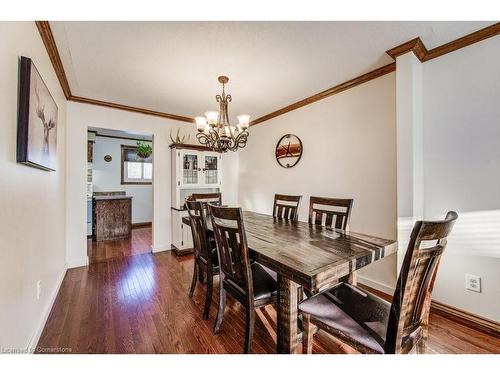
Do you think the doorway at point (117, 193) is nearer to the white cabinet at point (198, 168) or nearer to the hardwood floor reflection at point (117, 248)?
the hardwood floor reflection at point (117, 248)

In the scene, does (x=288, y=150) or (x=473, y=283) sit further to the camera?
(x=288, y=150)

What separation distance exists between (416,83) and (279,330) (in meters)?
2.28

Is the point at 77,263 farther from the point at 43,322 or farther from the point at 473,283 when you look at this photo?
the point at 473,283

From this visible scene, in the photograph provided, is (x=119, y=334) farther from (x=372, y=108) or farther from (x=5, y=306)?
(x=372, y=108)

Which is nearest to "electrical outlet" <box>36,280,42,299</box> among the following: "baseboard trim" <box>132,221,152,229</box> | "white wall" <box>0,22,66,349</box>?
"white wall" <box>0,22,66,349</box>

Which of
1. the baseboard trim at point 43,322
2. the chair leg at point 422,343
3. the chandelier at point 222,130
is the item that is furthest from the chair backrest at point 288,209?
the baseboard trim at point 43,322

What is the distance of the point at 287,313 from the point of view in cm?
117

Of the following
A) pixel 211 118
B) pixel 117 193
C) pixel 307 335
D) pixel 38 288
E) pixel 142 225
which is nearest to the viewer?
pixel 307 335

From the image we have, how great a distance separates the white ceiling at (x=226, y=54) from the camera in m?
1.66

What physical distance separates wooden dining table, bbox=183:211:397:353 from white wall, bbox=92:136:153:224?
476cm

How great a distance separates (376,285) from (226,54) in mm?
2780

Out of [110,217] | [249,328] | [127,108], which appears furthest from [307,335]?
[110,217]
